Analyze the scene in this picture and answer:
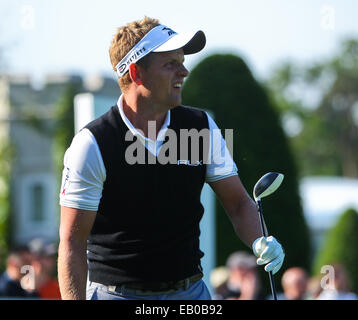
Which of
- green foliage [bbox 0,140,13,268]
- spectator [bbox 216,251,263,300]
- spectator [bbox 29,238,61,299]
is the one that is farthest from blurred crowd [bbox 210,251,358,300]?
green foliage [bbox 0,140,13,268]

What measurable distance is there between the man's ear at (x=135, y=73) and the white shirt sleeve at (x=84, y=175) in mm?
429

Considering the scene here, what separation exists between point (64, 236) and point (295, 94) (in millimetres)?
66385

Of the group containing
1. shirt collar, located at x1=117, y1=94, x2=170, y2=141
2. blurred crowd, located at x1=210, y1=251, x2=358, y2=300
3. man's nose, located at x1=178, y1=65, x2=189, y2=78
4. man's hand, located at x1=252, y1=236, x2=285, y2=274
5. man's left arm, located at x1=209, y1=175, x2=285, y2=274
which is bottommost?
blurred crowd, located at x1=210, y1=251, x2=358, y2=300

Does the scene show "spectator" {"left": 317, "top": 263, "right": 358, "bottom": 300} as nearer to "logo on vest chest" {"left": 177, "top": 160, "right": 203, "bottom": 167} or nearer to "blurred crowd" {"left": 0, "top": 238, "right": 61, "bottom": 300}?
"blurred crowd" {"left": 0, "top": 238, "right": 61, "bottom": 300}

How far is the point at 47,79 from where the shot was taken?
3503 centimetres

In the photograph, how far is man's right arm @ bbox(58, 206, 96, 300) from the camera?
388cm

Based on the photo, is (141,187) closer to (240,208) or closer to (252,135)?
(240,208)

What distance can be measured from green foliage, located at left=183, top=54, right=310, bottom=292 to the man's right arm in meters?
9.26

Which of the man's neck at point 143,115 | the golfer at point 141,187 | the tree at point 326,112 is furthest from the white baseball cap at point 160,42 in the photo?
the tree at point 326,112

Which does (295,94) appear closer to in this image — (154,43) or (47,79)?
(47,79)

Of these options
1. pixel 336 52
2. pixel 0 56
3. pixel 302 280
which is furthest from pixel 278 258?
pixel 336 52

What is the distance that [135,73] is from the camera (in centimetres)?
419

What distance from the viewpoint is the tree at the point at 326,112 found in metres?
62.0

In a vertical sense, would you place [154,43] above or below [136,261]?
above
